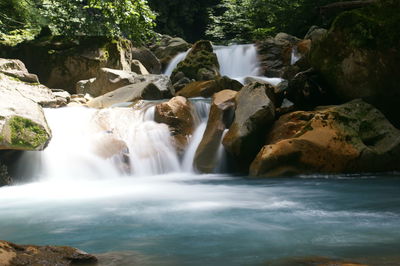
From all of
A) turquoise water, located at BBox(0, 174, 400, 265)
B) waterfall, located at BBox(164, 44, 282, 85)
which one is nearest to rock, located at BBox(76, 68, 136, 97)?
waterfall, located at BBox(164, 44, 282, 85)

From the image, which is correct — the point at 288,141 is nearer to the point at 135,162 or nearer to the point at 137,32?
the point at 135,162

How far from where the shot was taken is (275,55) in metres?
17.6

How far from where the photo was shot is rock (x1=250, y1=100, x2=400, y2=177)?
25.2 ft

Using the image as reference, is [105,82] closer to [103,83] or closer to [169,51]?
[103,83]

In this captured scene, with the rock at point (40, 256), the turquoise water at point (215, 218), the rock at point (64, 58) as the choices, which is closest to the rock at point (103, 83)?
the rock at point (64, 58)

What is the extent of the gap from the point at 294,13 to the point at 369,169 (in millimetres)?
15181

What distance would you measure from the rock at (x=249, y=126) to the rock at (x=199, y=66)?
20.3 ft

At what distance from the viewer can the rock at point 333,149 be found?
303 inches

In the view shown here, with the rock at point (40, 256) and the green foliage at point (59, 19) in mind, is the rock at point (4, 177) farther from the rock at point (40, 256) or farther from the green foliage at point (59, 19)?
the green foliage at point (59, 19)

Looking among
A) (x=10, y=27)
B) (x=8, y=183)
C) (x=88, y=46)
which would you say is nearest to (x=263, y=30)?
(x=88, y=46)

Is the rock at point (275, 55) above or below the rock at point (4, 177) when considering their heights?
above

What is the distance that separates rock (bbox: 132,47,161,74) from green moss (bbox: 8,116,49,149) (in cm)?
1083

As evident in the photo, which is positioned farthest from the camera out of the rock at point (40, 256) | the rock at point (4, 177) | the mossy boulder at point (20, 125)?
the rock at point (4, 177)

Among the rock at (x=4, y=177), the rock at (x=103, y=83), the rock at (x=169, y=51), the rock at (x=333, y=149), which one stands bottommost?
the rock at (x=4, y=177)
